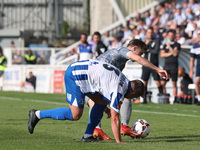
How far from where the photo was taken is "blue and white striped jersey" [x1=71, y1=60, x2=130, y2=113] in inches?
271

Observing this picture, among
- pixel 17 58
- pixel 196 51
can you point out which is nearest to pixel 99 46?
pixel 196 51

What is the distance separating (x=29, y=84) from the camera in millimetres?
23406

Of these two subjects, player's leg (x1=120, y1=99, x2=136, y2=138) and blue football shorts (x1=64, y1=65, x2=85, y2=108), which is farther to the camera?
player's leg (x1=120, y1=99, x2=136, y2=138)

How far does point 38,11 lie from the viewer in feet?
136

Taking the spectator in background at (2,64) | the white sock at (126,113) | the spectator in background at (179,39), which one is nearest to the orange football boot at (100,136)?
the white sock at (126,113)

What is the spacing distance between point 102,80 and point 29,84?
55.1ft

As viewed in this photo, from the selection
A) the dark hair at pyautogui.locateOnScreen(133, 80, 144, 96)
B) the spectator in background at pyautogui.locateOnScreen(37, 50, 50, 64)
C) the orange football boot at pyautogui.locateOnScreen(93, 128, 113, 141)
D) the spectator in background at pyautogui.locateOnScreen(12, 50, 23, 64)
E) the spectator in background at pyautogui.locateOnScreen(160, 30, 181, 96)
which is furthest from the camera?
the spectator in background at pyautogui.locateOnScreen(12, 50, 23, 64)

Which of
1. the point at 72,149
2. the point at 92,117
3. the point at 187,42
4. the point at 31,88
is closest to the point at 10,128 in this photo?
the point at 92,117

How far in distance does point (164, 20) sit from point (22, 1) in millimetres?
20366

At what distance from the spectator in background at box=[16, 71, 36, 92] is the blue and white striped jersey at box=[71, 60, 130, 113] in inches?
640

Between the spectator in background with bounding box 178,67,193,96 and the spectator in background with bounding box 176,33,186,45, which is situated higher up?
the spectator in background with bounding box 176,33,186,45

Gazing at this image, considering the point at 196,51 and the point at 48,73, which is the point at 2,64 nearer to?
the point at 48,73

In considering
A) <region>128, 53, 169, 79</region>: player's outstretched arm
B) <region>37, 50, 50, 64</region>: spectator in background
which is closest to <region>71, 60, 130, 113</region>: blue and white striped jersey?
<region>128, 53, 169, 79</region>: player's outstretched arm

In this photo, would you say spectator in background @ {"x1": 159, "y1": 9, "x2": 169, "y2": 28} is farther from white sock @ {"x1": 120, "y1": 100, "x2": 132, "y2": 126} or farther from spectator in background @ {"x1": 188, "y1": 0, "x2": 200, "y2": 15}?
white sock @ {"x1": 120, "y1": 100, "x2": 132, "y2": 126}
